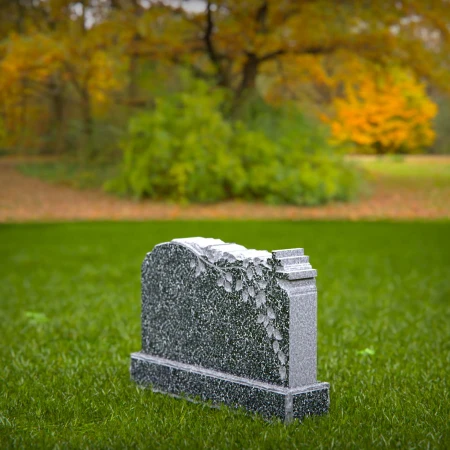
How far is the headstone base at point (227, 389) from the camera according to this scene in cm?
405

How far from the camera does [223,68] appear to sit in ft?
74.3

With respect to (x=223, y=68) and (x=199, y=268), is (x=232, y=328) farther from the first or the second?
(x=223, y=68)

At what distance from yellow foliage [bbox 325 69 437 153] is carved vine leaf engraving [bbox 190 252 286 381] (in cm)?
1906

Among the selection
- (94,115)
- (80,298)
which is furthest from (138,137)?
(80,298)

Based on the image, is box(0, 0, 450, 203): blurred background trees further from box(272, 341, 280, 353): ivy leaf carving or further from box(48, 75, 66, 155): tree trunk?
box(272, 341, 280, 353): ivy leaf carving

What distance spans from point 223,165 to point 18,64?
6.06 m

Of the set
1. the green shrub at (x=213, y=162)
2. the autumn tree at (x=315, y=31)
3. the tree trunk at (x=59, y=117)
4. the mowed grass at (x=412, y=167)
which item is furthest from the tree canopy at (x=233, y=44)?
the tree trunk at (x=59, y=117)

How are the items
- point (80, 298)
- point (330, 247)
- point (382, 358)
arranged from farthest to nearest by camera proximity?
point (330, 247)
point (80, 298)
point (382, 358)

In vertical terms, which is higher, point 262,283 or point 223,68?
point 223,68

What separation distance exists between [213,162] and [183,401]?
52.0 ft

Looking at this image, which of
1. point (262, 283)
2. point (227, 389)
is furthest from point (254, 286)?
point (227, 389)

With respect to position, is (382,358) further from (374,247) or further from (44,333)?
(374,247)

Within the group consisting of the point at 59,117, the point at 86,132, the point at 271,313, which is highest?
the point at 59,117

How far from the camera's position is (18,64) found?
19703 mm
